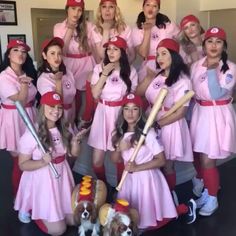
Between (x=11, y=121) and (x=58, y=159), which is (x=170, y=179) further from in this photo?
(x=11, y=121)

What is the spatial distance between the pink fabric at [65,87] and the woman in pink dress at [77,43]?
182 millimetres

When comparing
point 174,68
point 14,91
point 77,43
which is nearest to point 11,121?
point 14,91

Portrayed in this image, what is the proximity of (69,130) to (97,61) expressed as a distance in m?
0.71

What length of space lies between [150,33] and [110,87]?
595 mm

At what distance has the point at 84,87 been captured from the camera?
2.78 m

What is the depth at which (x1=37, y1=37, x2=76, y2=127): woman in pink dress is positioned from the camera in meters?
2.37

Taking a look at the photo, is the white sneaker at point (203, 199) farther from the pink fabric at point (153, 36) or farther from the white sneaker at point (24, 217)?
the white sneaker at point (24, 217)

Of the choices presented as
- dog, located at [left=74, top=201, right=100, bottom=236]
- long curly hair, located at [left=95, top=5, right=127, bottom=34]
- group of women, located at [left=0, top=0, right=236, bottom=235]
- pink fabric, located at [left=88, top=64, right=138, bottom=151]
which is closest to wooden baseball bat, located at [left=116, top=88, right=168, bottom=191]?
group of women, located at [left=0, top=0, right=236, bottom=235]

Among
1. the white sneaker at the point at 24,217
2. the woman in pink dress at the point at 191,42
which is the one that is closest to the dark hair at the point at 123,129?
the woman in pink dress at the point at 191,42

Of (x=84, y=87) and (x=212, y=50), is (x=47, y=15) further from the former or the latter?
(x=212, y=50)

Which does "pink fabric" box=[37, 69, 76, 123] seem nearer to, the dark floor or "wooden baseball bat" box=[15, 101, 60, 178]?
"wooden baseball bat" box=[15, 101, 60, 178]

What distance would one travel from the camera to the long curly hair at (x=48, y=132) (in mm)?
2113

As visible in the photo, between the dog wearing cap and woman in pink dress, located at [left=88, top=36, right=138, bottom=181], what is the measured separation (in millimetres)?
508

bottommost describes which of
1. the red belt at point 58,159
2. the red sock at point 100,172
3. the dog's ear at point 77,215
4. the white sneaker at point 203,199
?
the white sneaker at point 203,199
